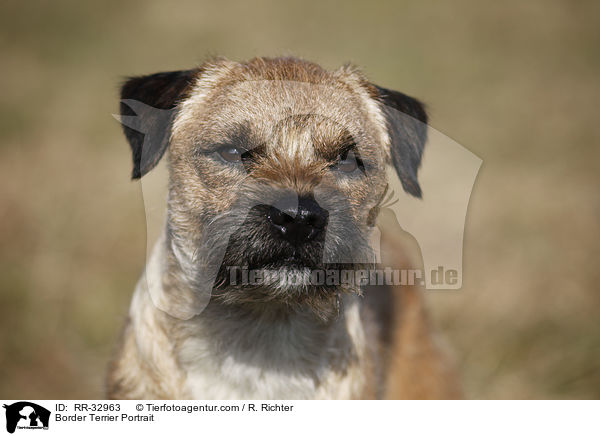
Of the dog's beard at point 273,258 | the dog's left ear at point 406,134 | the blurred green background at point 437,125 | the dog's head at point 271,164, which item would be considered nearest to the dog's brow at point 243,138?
the dog's head at point 271,164

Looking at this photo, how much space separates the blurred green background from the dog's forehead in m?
1.21

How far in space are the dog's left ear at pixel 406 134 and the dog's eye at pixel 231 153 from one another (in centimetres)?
85

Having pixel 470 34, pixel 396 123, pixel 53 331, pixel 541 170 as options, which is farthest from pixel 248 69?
pixel 541 170

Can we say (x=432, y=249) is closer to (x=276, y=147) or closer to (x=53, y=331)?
(x=276, y=147)

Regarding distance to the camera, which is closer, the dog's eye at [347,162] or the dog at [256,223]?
the dog at [256,223]

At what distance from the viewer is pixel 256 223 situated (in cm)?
248

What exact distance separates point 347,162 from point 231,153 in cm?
58

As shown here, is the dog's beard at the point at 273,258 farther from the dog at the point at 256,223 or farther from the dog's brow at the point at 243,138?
the dog's brow at the point at 243,138

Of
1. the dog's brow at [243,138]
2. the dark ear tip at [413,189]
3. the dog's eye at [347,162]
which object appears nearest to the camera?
the dog's brow at [243,138]

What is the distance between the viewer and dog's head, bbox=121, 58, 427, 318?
2.51 meters

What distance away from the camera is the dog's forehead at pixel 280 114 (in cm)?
276

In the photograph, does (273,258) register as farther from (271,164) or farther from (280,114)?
(280,114)

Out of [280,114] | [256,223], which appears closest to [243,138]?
[280,114]
